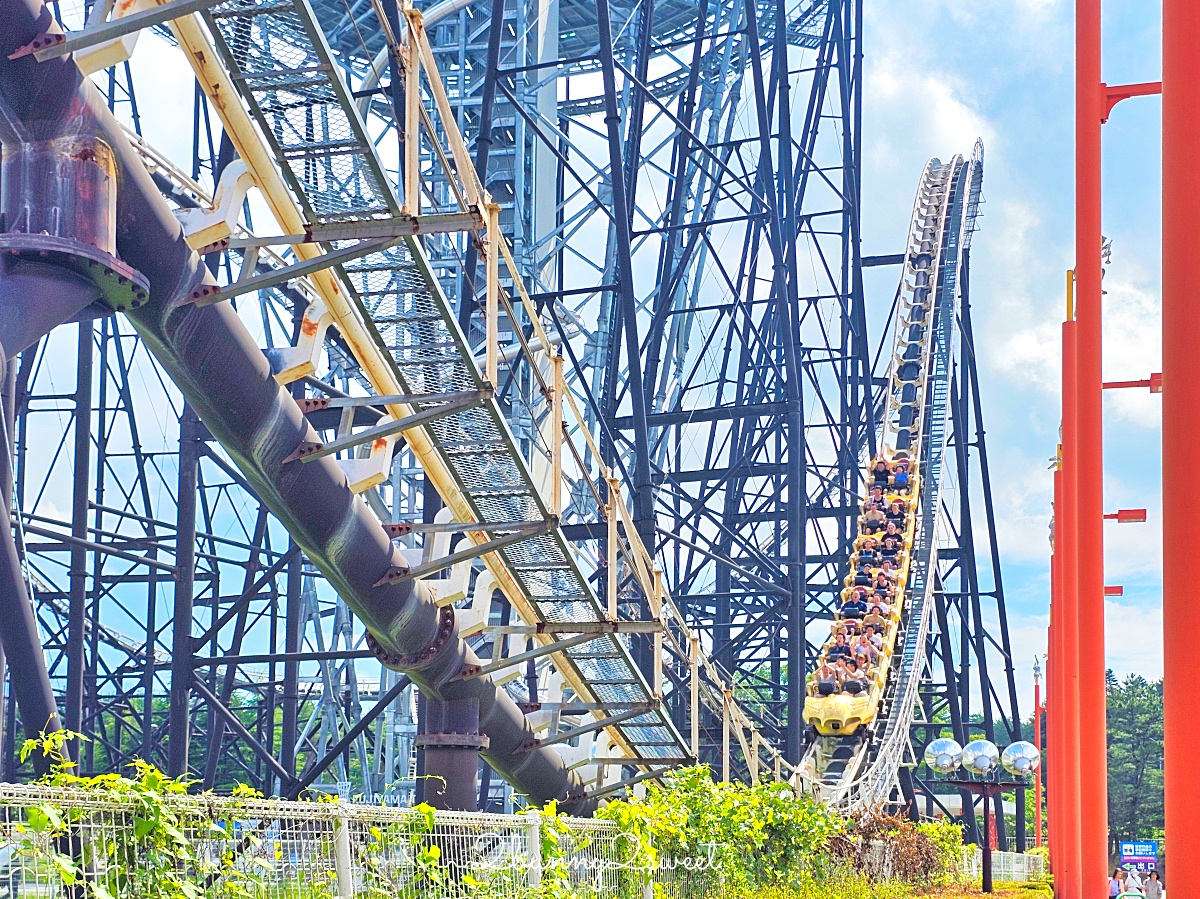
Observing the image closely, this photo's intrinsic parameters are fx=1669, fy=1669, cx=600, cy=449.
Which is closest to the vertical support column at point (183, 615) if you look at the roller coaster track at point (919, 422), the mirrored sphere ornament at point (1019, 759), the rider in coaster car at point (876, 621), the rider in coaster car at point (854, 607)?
the roller coaster track at point (919, 422)

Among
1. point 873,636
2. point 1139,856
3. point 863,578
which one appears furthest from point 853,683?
point 1139,856

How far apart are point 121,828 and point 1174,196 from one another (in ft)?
11.2

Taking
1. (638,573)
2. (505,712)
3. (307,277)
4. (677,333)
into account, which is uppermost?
(677,333)

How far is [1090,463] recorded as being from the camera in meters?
11.8

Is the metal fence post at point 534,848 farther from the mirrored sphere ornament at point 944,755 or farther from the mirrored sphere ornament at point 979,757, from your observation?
the mirrored sphere ornament at point 944,755

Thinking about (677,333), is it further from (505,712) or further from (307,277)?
(307,277)

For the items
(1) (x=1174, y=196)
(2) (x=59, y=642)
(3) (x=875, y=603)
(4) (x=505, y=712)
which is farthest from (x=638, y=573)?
(2) (x=59, y=642)

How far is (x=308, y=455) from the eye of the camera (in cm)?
835

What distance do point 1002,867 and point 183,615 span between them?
46.0ft

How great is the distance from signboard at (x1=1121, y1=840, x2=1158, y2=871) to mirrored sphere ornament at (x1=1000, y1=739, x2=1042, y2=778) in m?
12.8

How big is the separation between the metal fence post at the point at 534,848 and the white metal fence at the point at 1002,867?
577 inches

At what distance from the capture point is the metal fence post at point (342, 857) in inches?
249

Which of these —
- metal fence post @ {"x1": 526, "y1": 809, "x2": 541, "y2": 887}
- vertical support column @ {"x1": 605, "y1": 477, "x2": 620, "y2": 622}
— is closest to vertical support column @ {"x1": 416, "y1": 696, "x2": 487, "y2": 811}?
vertical support column @ {"x1": 605, "y1": 477, "x2": 620, "y2": 622}

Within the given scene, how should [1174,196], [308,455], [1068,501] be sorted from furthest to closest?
[1068,501] < [308,455] < [1174,196]
